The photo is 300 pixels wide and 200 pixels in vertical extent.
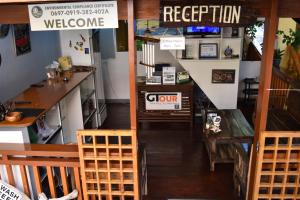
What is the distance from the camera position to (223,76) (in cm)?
569

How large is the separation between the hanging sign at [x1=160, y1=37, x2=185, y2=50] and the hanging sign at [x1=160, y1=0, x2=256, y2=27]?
16cm

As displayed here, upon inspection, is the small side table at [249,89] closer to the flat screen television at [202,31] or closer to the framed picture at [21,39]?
the flat screen television at [202,31]

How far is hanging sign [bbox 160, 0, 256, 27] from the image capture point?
227 centimetres

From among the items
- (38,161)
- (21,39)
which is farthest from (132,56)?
(21,39)

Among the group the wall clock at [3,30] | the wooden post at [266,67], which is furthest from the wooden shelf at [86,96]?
the wooden post at [266,67]

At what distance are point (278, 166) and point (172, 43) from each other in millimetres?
1446

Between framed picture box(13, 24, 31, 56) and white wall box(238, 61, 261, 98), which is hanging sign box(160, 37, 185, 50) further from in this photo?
white wall box(238, 61, 261, 98)

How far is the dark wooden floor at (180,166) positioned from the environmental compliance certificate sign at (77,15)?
2216 millimetres

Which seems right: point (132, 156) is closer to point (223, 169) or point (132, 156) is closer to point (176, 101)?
point (223, 169)

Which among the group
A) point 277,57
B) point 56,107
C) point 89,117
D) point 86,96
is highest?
point 277,57

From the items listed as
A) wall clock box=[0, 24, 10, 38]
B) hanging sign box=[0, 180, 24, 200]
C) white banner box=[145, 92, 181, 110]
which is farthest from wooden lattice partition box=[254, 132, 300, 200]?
wall clock box=[0, 24, 10, 38]

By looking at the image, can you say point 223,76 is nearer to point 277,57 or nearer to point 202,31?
point 202,31

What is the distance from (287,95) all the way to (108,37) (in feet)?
12.8

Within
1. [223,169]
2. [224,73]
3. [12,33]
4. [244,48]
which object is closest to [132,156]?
[223,169]
